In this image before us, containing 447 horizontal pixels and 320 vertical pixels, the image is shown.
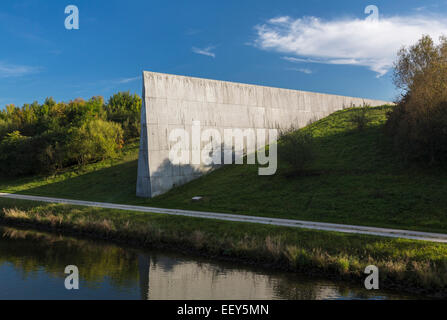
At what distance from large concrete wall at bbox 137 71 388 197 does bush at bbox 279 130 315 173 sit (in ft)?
24.4

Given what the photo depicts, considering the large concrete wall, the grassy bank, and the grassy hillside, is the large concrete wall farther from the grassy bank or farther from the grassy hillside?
the grassy bank

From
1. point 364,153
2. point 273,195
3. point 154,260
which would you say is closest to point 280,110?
point 364,153

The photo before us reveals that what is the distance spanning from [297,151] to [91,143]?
993 inches

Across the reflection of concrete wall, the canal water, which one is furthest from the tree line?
the reflection of concrete wall

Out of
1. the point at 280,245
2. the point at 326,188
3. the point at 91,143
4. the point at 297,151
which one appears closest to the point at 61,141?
the point at 91,143

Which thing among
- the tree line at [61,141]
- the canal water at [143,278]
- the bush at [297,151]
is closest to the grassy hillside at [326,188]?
Answer: the bush at [297,151]

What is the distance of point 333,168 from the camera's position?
2855cm

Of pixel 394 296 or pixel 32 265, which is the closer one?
pixel 394 296

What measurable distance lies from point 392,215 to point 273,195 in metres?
7.99

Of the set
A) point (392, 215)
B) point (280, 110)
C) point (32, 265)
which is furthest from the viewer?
point (280, 110)

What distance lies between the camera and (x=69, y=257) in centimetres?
1622

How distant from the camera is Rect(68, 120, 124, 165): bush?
42469mm
